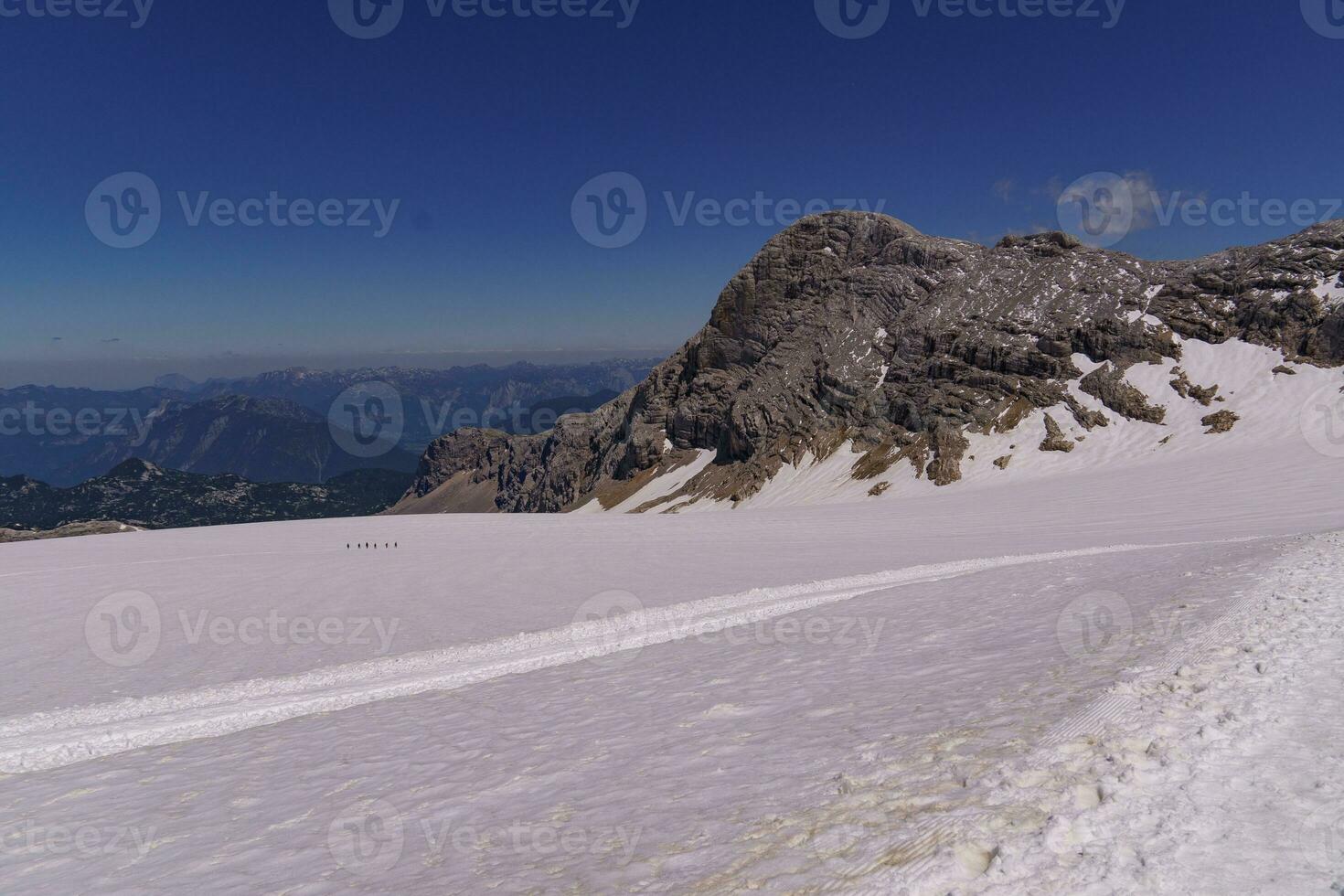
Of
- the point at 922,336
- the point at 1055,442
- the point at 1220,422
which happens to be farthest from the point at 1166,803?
the point at 922,336

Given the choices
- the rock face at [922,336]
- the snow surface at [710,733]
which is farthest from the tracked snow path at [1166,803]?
the rock face at [922,336]

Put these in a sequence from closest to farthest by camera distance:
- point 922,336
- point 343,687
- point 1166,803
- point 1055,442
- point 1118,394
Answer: point 1166,803 → point 343,687 → point 1055,442 → point 1118,394 → point 922,336

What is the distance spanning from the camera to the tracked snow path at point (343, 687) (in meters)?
10.9

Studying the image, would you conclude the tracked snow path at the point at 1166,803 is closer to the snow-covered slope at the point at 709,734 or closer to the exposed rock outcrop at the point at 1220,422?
the snow-covered slope at the point at 709,734

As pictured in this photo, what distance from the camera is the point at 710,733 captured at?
8.33m

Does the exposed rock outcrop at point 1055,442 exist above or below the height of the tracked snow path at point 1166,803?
above

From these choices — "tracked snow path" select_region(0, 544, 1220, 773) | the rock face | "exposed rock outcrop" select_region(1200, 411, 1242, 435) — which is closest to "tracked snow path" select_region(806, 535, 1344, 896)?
"tracked snow path" select_region(0, 544, 1220, 773)

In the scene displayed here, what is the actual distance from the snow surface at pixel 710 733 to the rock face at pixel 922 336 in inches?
2238

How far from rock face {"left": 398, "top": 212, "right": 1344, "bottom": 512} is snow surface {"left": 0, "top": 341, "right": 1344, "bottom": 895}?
56842 millimetres

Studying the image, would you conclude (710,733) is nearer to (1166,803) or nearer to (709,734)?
(709,734)

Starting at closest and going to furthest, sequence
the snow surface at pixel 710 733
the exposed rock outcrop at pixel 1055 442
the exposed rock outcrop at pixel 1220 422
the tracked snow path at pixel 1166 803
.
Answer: the tracked snow path at pixel 1166 803
the snow surface at pixel 710 733
the exposed rock outcrop at pixel 1220 422
the exposed rock outcrop at pixel 1055 442

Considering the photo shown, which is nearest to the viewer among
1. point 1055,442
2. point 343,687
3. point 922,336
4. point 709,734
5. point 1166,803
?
point 1166,803

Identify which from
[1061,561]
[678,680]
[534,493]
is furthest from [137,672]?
[534,493]

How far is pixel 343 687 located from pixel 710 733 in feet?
27.7
